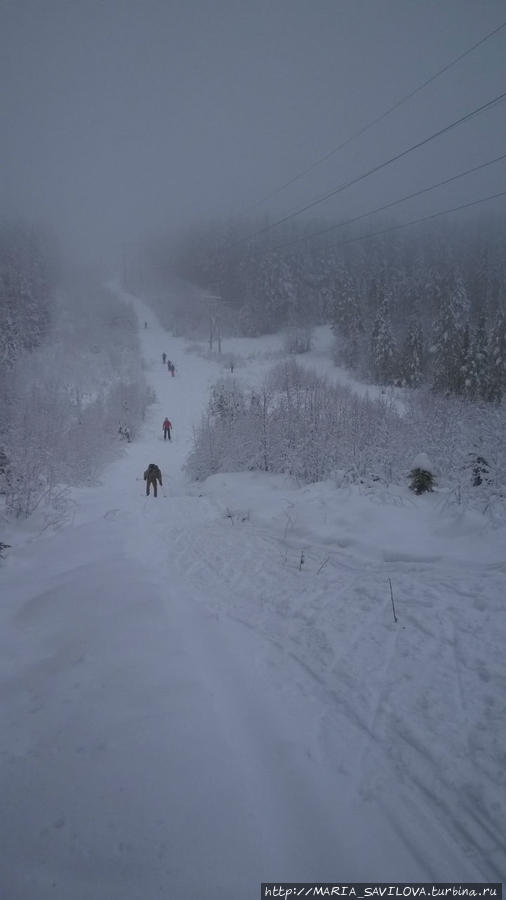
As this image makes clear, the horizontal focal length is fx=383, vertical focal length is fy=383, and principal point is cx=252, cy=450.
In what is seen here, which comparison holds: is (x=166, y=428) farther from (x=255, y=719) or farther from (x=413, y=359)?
(x=413, y=359)

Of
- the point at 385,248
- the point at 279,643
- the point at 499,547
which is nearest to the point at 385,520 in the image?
the point at 499,547

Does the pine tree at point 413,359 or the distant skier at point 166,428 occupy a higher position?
the pine tree at point 413,359

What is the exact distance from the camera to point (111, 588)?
436 centimetres

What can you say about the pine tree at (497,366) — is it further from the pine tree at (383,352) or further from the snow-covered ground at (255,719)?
the snow-covered ground at (255,719)

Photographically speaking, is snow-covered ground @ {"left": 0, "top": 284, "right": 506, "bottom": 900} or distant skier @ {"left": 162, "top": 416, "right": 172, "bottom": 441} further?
distant skier @ {"left": 162, "top": 416, "right": 172, "bottom": 441}

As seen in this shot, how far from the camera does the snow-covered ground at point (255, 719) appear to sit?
178 cm

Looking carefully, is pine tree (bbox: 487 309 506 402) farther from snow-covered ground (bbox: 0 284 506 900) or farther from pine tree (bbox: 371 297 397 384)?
snow-covered ground (bbox: 0 284 506 900)


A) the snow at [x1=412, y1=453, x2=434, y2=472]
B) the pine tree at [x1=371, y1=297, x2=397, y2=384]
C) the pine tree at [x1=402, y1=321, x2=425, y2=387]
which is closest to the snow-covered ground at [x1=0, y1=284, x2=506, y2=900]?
the snow at [x1=412, y1=453, x2=434, y2=472]

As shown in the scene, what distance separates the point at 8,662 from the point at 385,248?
69.4 metres

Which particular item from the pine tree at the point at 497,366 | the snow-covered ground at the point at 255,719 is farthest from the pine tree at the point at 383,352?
the snow-covered ground at the point at 255,719

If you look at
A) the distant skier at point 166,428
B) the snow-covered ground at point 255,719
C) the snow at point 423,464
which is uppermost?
the snow at point 423,464

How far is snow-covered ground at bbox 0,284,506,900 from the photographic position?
5.85 ft

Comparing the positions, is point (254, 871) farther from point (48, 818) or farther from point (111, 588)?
point (111, 588)

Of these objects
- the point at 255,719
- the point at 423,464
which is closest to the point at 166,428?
the point at 423,464
